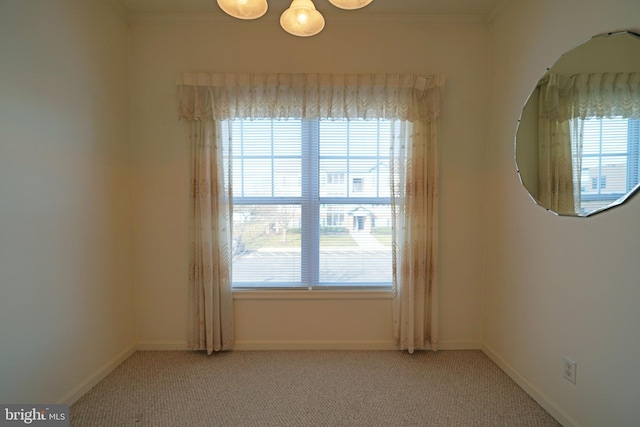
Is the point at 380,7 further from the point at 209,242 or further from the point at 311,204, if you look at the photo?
the point at 209,242

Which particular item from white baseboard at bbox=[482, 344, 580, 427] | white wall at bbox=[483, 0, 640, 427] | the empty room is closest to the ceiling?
the empty room

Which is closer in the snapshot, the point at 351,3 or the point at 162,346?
the point at 351,3

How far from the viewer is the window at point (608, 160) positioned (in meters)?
1.26

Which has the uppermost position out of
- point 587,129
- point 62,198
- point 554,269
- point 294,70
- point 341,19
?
point 341,19

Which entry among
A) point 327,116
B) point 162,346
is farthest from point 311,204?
point 162,346

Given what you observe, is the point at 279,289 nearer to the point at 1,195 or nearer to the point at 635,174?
the point at 1,195

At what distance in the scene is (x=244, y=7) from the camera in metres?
1.08

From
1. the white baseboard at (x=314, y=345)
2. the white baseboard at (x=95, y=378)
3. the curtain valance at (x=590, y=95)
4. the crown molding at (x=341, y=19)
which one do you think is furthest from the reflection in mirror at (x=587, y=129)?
the white baseboard at (x=95, y=378)

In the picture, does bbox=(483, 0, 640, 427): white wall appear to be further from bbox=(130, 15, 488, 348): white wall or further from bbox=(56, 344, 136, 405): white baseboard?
bbox=(56, 344, 136, 405): white baseboard

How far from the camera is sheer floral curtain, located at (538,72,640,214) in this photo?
1.33m

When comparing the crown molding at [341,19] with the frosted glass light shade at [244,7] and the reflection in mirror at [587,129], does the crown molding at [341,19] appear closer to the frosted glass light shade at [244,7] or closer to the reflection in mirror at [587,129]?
the reflection in mirror at [587,129]

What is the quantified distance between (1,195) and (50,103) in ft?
2.02

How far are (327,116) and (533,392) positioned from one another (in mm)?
2419

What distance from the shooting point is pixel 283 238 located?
240 centimetres
